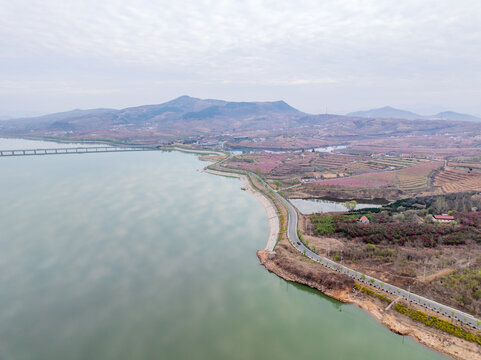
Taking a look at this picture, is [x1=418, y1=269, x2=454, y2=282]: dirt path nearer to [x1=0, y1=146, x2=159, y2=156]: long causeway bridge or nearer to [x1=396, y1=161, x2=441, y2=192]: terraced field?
[x1=396, y1=161, x2=441, y2=192]: terraced field

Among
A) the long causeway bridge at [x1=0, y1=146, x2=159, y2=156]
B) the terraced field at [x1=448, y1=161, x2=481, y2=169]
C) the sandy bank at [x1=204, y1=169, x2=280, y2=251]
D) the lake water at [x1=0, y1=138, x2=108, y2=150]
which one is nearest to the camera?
the sandy bank at [x1=204, y1=169, x2=280, y2=251]

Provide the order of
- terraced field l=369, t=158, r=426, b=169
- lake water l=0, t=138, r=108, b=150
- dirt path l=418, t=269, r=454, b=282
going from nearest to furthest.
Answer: dirt path l=418, t=269, r=454, b=282 → terraced field l=369, t=158, r=426, b=169 → lake water l=0, t=138, r=108, b=150

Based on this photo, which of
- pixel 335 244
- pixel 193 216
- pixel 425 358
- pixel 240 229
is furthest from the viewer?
pixel 193 216

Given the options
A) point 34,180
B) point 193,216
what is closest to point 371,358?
point 193,216

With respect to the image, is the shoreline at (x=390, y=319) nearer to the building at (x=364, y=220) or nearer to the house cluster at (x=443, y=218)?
the building at (x=364, y=220)

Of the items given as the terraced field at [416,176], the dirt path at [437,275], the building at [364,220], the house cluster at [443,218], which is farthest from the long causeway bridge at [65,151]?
the dirt path at [437,275]

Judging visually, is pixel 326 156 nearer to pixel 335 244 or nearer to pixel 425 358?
pixel 335 244

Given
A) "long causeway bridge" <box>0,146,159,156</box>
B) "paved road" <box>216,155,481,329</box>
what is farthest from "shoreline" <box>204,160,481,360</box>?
"long causeway bridge" <box>0,146,159,156</box>
